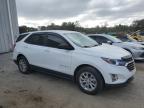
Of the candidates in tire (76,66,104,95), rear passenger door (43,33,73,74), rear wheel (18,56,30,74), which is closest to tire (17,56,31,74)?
rear wheel (18,56,30,74)

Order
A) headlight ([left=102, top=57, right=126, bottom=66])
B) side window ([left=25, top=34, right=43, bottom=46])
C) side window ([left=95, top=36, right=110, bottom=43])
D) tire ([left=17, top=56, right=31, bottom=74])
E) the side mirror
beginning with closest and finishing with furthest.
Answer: headlight ([left=102, top=57, right=126, bottom=66])
the side mirror
side window ([left=25, top=34, right=43, bottom=46])
tire ([left=17, top=56, right=31, bottom=74])
side window ([left=95, top=36, right=110, bottom=43])

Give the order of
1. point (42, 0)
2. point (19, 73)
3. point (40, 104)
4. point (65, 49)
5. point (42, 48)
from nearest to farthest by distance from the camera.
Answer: point (40, 104) → point (65, 49) → point (42, 48) → point (19, 73) → point (42, 0)

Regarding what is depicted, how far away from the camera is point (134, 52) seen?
7824 mm

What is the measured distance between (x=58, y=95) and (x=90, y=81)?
909 millimetres

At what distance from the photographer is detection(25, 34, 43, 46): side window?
18.3 ft

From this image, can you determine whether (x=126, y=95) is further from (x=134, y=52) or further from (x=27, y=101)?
(x=134, y=52)

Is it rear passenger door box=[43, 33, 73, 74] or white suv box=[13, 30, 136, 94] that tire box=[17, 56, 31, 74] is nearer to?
white suv box=[13, 30, 136, 94]

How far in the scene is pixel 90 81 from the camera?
428cm

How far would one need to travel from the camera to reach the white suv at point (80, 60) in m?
4.03

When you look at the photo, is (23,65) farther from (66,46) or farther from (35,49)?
(66,46)

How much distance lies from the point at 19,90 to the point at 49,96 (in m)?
1.01

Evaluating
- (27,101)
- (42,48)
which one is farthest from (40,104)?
(42,48)

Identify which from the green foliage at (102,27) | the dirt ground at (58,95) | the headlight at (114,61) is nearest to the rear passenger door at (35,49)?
the dirt ground at (58,95)

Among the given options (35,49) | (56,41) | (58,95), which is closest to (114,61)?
(58,95)
